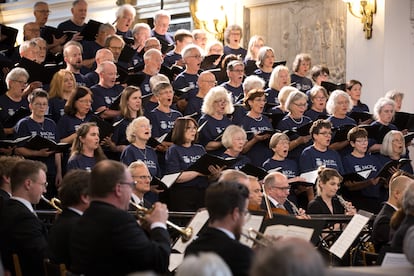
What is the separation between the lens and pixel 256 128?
10.2 meters

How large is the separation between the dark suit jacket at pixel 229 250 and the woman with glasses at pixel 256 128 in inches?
201

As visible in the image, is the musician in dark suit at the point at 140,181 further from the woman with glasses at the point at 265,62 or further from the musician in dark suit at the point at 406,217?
the woman with glasses at the point at 265,62

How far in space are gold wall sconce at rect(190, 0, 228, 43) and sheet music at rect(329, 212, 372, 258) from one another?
333 inches

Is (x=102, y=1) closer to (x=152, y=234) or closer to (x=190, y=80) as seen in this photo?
(x=190, y=80)

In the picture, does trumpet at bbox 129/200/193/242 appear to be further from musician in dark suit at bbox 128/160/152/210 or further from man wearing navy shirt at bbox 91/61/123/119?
man wearing navy shirt at bbox 91/61/123/119

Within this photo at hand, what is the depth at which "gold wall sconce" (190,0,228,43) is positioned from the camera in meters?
15.0

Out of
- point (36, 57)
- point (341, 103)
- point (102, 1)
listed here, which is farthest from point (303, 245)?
point (102, 1)

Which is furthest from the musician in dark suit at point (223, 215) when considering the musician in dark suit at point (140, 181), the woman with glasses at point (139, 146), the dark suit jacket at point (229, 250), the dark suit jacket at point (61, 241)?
the woman with glasses at point (139, 146)

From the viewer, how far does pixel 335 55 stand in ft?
45.6

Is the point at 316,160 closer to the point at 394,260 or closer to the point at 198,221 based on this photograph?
the point at 198,221

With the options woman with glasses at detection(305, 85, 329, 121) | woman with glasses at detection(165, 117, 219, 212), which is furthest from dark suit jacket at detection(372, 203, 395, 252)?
woman with glasses at detection(305, 85, 329, 121)

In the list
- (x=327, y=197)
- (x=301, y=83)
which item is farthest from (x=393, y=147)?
(x=301, y=83)

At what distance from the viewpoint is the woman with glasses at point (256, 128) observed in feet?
32.5

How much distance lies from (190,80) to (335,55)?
330 centimetres
